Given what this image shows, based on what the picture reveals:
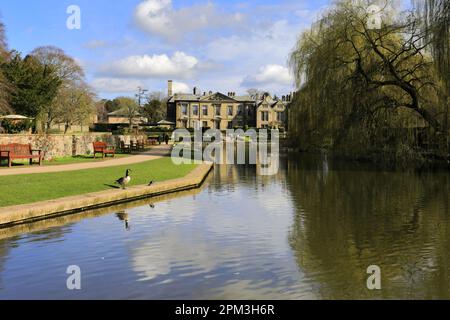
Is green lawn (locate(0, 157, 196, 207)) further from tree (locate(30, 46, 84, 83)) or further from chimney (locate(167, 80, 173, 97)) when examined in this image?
chimney (locate(167, 80, 173, 97))

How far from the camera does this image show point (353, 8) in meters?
26.2

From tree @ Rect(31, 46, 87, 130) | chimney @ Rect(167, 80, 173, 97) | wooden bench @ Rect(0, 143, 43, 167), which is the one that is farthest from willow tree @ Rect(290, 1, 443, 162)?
chimney @ Rect(167, 80, 173, 97)

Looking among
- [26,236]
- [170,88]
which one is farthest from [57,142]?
[170,88]

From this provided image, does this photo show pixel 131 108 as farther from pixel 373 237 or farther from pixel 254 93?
pixel 373 237

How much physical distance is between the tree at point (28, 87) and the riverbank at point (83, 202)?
30.4m

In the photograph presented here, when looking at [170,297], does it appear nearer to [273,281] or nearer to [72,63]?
[273,281]

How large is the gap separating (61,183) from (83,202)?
2.45 metres

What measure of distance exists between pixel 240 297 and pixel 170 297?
844 mm

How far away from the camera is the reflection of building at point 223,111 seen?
9738cm

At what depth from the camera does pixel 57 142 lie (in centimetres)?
2417

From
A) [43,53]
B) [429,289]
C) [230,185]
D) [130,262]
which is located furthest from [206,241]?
[43,53]

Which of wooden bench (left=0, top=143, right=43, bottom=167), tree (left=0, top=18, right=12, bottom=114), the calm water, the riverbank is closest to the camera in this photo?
the calm water

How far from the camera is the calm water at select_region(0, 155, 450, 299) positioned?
20.6 ft

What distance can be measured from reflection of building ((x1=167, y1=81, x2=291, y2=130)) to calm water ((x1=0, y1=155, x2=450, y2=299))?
83749 mm
